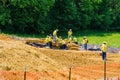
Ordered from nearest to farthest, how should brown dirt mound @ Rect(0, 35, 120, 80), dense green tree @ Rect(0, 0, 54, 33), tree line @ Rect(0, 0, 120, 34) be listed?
1. brown dirt mound @ Rect(0, 35, 120, 80)
2. dense green tree @ Rect(0, 0, 54, 33)
3. tree line @ Rect(0, 0, 120, 34)

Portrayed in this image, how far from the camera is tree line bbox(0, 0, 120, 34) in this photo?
68.4m

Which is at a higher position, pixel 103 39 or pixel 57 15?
pixel 57 15

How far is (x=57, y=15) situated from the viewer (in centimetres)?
7988

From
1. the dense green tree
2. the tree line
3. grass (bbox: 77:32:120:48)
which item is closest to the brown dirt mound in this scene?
grass (bbox: 77:32:120:48)

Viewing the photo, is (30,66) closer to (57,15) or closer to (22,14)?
(22,14)

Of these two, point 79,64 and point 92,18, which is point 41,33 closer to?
point 92,18

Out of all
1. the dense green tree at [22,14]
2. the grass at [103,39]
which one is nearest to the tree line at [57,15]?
the dense green tree at [22,14]

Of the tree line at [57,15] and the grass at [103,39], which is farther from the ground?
the tree line at [57,15]

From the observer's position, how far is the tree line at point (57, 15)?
68.4m

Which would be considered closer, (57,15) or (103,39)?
(103,39)

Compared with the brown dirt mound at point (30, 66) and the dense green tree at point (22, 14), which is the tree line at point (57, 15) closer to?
the dense green tree at point (22, 14)

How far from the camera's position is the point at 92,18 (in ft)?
290

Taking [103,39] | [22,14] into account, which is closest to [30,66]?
[22,14]

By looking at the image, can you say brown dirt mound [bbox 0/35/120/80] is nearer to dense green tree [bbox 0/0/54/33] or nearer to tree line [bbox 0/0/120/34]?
dense green tree [bbox 0/0/54/33]
